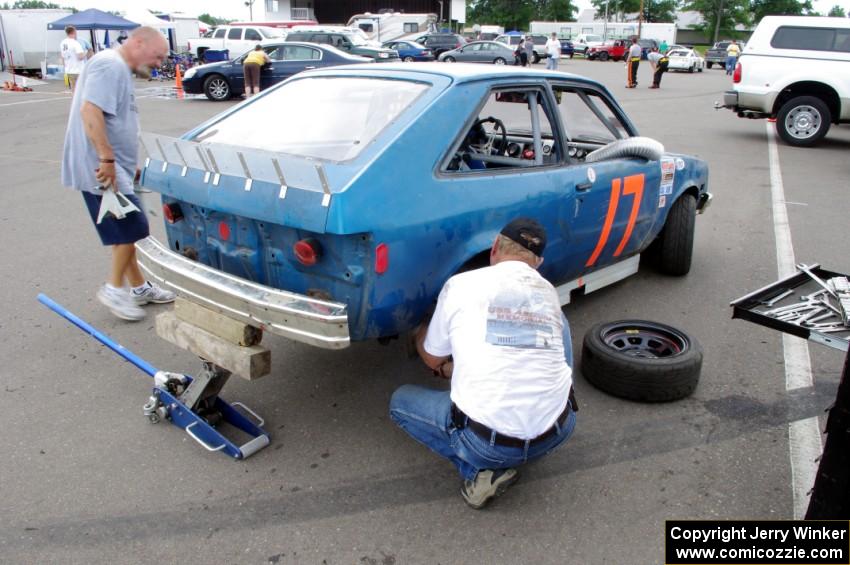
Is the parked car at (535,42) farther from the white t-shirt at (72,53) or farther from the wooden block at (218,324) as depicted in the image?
the wooden block at (218,324)

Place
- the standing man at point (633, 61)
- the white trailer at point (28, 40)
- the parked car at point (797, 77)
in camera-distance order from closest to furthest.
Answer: the parked car at point (797, 77) → the standing man at point (633, 61) → the white trailer at point (28, 40)

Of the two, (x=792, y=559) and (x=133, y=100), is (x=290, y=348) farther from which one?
(x=792, y=559)

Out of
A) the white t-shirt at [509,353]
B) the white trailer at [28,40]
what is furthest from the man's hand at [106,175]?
the white trailer at [28,40]

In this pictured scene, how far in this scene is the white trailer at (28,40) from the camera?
25.4 m

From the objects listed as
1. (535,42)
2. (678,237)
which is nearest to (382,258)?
(678,237)

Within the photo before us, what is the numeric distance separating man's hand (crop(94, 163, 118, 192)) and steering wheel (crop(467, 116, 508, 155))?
220 cm

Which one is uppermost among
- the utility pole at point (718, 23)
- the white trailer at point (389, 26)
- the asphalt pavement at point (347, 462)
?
the utility pole at point (718, 23)

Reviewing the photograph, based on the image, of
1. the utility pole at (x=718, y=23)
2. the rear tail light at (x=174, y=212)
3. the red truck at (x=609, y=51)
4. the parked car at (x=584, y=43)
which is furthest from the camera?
the utility pole at (x=718, y=23)

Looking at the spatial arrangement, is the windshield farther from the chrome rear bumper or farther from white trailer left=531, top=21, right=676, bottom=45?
white trailer left=531, top=21, right=676, bottom=45

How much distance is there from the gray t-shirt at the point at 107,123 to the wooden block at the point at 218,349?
1.54m

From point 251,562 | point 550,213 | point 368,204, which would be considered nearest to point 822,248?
point 550,213

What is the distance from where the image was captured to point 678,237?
5066 millimetres

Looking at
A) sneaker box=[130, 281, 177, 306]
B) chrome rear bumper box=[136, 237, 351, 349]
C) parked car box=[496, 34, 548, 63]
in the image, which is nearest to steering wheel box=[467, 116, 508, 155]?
chrome rear bumper box=[136, 237, 351, 349]

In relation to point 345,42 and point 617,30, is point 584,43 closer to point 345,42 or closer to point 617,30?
point 617,30
